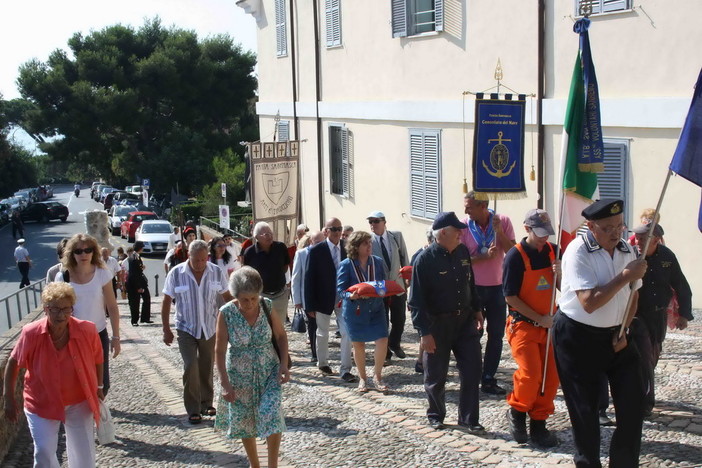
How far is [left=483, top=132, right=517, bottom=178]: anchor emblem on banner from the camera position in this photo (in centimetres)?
1174

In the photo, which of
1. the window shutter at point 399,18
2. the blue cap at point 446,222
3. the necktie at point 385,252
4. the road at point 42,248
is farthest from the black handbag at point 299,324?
the road at point 42,248

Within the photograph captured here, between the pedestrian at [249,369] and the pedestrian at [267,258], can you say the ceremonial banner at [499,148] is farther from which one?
the pedestrian at [249,369]

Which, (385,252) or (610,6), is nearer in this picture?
(385,252)

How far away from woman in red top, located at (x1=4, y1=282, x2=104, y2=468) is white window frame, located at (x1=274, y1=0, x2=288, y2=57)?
19599 mm

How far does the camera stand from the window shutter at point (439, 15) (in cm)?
1706

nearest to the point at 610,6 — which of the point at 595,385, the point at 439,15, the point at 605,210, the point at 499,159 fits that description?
the point at 499,159

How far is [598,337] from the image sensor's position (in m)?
5.60

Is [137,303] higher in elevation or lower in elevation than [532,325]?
lower

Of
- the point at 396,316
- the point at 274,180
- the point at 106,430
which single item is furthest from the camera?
the point at 274,180

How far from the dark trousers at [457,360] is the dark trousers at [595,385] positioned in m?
1.52

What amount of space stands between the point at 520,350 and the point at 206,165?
1947 inches

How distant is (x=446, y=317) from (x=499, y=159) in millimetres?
4947

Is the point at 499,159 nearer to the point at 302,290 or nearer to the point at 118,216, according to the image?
the point at 302,290

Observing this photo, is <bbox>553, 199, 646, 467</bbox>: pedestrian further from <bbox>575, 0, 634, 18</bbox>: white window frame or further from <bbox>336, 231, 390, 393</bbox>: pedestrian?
<bbox>575, 0, 634, 18</bbox>: white window frame
